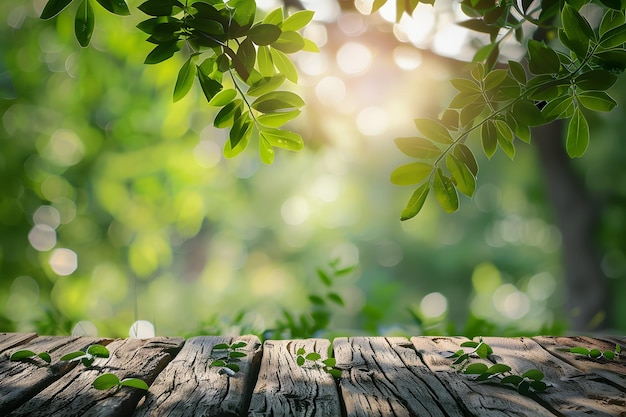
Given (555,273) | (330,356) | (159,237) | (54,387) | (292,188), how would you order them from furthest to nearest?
(292,188), (555,273), (159,237), (330,356), (54,387)

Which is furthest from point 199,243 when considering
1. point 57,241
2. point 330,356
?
point 330,356

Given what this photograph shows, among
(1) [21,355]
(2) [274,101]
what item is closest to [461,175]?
(2) [274,101]

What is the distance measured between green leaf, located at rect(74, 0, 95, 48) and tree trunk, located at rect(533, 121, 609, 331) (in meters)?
5.60

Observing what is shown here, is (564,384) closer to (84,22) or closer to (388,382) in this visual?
(388,382)

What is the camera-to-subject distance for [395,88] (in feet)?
16.9

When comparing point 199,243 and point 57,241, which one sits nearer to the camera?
point 57,241

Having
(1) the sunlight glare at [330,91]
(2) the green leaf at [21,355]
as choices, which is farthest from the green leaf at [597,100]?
(1) the sunlight glare at [330,91]

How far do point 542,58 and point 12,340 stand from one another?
1648mm

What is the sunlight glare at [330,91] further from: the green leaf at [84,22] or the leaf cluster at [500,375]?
the green leaf at [84,22]

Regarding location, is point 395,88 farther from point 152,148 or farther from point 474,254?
point 474,254

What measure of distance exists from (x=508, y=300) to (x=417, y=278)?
310 centimetres

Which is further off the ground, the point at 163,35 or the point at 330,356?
the point at 163,35

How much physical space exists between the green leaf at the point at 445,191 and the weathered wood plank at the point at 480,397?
0.38 meters

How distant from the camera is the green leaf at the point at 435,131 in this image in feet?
3.96
